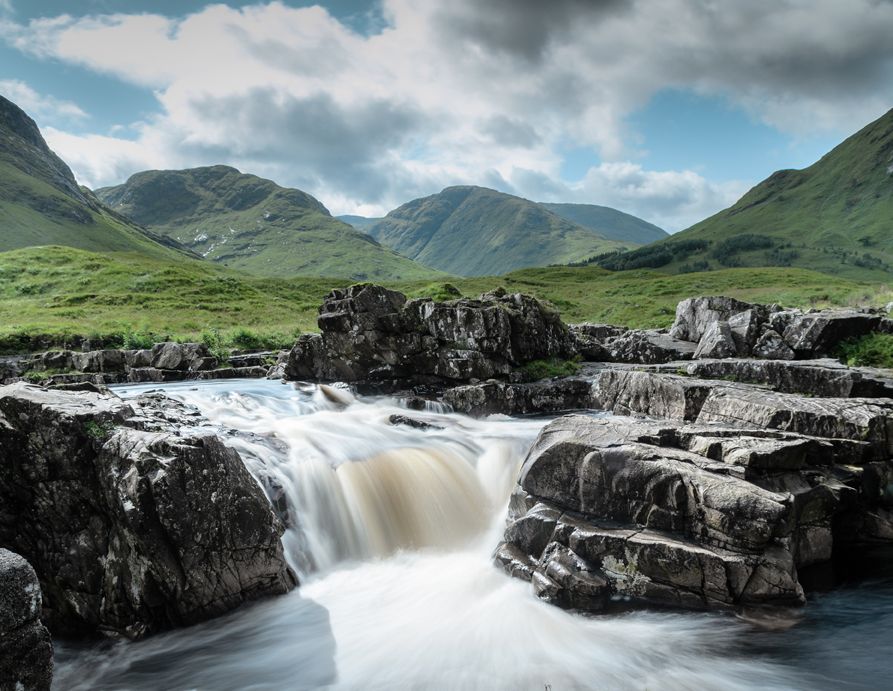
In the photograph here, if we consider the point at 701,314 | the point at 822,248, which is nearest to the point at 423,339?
the point at 701,314

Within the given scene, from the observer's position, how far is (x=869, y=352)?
68.2 feet

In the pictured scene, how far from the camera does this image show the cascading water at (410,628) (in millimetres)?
9125

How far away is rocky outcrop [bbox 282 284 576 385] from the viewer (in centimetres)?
2638

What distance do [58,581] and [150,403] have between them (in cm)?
677

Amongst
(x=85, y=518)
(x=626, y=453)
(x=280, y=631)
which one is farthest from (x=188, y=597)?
(x=626, y=453)

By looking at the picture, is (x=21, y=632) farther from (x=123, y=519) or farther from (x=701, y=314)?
(x=701, y=314)

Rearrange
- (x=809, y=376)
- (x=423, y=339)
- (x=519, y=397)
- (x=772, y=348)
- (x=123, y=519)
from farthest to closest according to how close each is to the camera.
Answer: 1. (x=423, y=339)
2. (x=519, y=397)
3. (x=772, y=348)
4. (x=809, y=376)
5. (x=123, y=519)

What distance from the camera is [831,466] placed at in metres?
12.7

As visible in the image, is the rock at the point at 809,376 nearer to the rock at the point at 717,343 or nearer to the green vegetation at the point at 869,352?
the green vegetation at the point at 869,352

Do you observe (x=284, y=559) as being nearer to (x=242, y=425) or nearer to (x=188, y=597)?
(x=188, y=597)

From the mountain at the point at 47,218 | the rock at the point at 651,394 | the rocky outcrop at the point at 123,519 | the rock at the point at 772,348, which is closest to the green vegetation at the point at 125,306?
the rock at the point at 651,394

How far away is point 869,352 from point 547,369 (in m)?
14.0

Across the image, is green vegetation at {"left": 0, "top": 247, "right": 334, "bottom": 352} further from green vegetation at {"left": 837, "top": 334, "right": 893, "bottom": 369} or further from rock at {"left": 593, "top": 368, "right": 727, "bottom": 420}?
green vegetation at {"left": 837, "top": 334, "right": 893, "bottom": 369}

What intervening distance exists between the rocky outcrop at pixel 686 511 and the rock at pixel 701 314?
1712 cm
